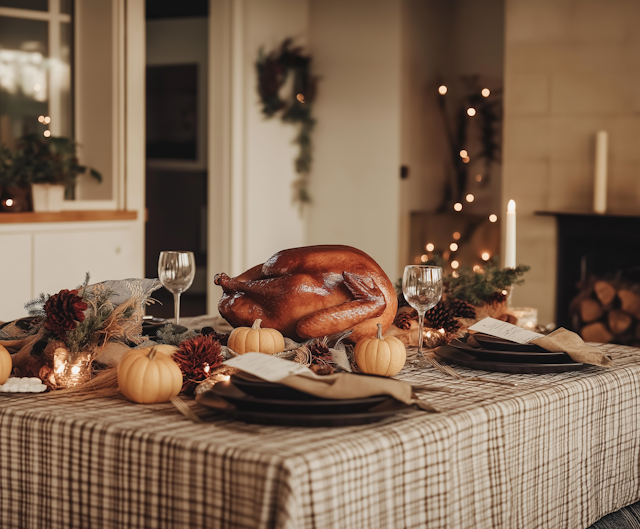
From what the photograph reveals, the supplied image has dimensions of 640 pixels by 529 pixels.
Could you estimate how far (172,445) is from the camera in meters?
0.92

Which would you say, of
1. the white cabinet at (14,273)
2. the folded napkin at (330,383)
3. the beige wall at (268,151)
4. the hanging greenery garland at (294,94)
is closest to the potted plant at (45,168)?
the white cabinet at (14,273)

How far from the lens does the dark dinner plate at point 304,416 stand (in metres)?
0.95

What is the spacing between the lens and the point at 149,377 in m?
1.08

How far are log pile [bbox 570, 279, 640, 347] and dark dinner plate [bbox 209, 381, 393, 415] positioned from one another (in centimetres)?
300

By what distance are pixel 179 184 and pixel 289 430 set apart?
554cm

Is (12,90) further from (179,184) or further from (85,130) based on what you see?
(179,184)

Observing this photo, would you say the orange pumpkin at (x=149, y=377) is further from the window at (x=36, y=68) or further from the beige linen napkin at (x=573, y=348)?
the window at (x=36, y=68)

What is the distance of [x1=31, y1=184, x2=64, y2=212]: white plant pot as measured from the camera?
3.70 metres

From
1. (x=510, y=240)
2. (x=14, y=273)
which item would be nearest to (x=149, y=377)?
(x=510, y=240)

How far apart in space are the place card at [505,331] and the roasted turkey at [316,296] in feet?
0.58

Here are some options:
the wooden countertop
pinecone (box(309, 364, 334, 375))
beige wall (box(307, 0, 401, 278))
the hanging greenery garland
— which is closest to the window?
Answer: the wooden countertop

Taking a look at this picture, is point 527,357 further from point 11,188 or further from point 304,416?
point 11,188

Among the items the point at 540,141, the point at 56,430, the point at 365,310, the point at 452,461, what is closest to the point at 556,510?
the point at 452,461

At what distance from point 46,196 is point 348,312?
106 inches
